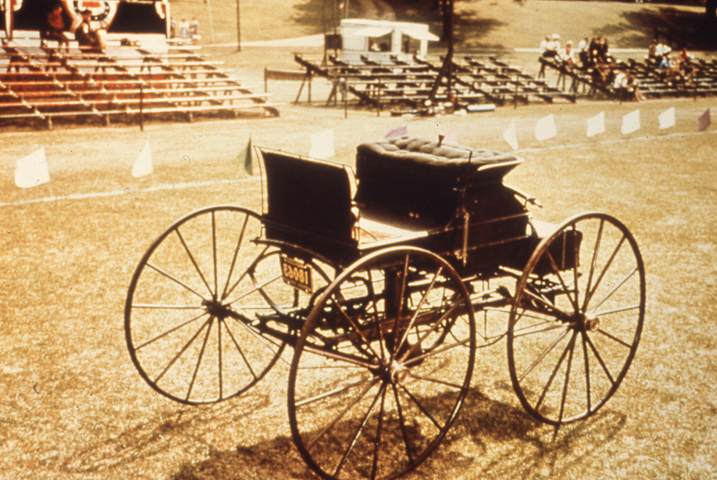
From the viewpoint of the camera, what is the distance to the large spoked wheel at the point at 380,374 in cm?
303

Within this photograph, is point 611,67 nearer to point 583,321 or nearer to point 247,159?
point 247,159

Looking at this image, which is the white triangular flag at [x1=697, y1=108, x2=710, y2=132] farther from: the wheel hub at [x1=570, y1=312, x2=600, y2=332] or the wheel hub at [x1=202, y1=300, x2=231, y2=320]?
the wheel hub at [x1=202, y1=300, x2=231, y2=320]

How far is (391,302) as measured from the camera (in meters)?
3.77

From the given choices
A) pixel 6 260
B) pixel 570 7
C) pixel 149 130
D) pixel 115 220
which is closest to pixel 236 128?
pixel 149 130

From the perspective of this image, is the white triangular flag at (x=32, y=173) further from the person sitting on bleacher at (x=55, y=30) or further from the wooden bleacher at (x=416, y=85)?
the person sitting on bleacher at (x=55, y=30)

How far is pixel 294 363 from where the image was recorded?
2.78m

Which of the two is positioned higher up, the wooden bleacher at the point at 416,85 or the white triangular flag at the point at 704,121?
the wooden bleacher at the point at 416,85

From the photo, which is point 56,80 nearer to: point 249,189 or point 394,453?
point 249,189

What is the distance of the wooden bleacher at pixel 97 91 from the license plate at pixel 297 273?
40.0 ft

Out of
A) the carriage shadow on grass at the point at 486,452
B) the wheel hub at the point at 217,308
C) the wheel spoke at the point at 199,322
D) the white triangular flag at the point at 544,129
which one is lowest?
the carriage shadow on grass at the point at 486,452

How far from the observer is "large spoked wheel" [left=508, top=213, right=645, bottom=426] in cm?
364

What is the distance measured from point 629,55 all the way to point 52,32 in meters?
37.3

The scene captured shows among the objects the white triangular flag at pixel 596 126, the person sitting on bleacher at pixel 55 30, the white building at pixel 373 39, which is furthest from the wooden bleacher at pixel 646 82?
the person sitting on bleacher at pixel 55 30

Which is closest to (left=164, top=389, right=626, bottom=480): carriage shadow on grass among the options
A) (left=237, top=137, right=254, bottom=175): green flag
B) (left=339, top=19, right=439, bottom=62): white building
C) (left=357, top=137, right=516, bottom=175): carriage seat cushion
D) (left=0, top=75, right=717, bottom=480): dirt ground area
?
(left=0, top=75, right=717, bottom=480): dirt ground area
